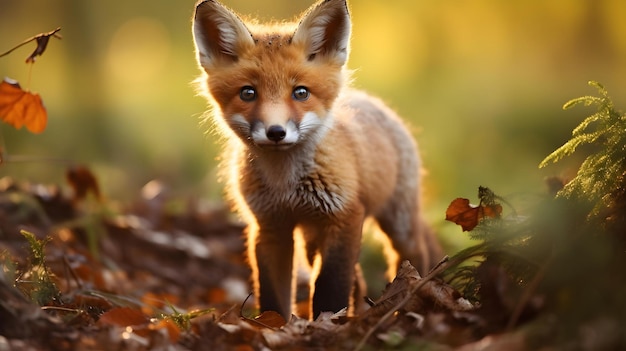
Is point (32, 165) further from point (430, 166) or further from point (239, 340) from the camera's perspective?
point (239, 340)

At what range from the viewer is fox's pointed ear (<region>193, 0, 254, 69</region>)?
3.93m

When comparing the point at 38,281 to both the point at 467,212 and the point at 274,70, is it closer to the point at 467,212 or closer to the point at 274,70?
the point at 274,70

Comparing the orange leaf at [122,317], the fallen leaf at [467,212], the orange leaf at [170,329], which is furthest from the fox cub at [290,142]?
the orange leaf at [170,329]

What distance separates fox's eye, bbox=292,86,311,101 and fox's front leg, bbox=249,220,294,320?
786 millimetres

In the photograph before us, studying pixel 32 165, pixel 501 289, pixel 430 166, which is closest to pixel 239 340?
pixel 501 289

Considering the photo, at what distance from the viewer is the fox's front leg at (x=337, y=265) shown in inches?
156

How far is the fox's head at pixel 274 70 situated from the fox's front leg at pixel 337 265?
527 millimetres

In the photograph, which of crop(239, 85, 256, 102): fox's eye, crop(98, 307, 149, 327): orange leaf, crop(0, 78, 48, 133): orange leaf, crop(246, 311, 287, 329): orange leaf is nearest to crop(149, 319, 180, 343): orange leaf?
crop(98, 307, 149, 327): orange leaf

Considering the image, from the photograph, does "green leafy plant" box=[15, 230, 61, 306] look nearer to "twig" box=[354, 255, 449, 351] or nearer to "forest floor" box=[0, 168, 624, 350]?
"forest floor" box=[0, 168, 624, 350]

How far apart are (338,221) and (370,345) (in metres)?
1.65

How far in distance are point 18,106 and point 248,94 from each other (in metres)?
1.12

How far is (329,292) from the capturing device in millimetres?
3971

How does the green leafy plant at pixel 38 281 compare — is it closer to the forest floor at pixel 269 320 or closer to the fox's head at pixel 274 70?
the forest floor at pixel 269 320

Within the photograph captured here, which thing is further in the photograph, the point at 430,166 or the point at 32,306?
the point at 430,166
